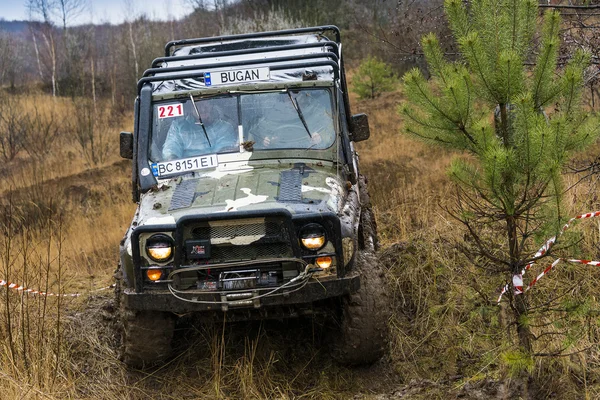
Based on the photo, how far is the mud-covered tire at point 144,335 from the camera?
481 centimetres

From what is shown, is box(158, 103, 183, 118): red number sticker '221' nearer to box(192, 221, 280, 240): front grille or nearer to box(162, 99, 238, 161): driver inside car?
box(162, 99, 238, 161): driver inside car

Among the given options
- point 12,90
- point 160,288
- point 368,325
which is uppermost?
point 12,90

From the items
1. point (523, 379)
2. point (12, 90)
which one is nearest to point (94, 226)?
point (523, 379)

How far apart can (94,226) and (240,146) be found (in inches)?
246

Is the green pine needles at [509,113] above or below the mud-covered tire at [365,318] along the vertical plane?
above

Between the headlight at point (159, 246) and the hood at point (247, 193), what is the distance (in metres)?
0.12

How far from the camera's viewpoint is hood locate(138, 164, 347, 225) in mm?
4590

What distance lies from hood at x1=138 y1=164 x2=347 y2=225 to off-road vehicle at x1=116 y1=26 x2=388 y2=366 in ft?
0.05

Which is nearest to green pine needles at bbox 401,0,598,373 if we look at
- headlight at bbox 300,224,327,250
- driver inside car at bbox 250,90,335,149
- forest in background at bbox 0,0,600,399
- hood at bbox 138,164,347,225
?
forest in background at bbox 0,0,600,399

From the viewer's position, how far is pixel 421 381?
455cm

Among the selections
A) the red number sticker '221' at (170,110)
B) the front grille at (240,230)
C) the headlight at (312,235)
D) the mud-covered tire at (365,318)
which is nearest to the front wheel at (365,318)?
the mud-covered tire at (365,318)

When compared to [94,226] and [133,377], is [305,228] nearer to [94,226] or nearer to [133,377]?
[133,377]

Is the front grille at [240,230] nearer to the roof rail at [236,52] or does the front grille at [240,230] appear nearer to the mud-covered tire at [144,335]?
the mud-covered tire at [144,335]

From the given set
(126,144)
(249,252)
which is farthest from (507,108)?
(126,144)
